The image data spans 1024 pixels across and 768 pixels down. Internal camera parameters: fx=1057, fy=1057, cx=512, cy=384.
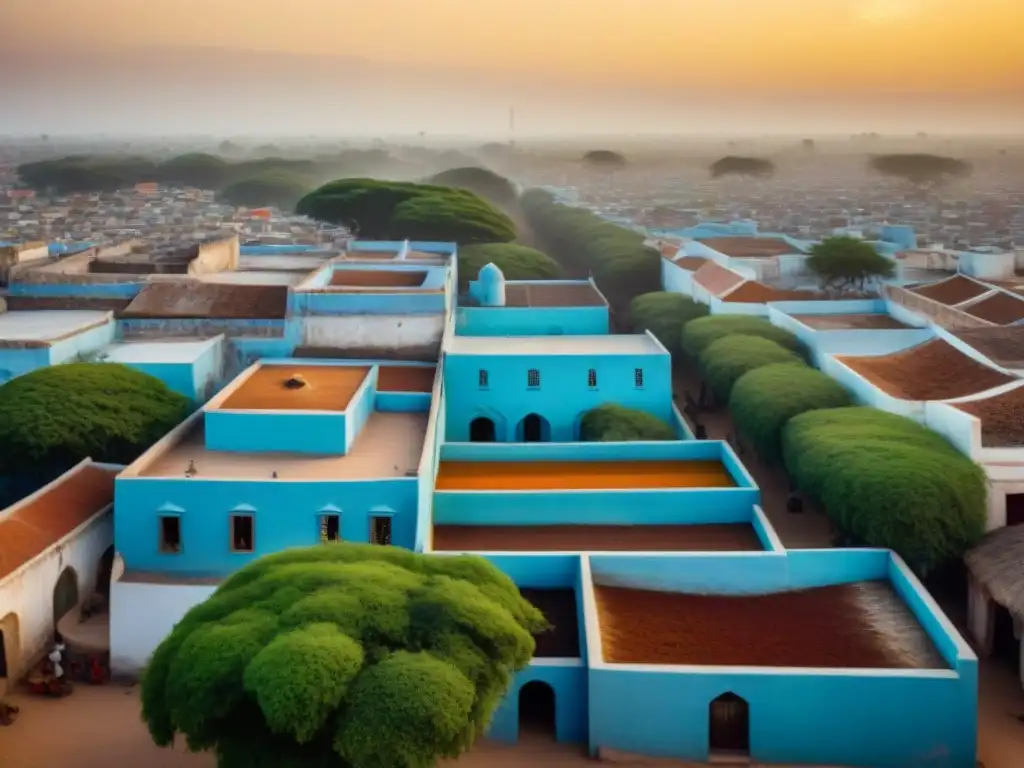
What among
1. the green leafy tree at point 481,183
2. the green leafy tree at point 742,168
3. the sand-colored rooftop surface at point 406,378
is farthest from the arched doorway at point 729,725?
the green leafy tree at point 742,168

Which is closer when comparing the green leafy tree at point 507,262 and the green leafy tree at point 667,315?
the green leafy tree at point 667,315

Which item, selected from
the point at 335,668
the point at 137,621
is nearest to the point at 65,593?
the point at 137,621

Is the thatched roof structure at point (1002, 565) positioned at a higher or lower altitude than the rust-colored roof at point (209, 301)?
lower

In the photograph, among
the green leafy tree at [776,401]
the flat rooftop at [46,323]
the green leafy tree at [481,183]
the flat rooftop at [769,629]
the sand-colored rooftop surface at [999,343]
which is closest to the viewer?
the flat rooftop at [769,629]

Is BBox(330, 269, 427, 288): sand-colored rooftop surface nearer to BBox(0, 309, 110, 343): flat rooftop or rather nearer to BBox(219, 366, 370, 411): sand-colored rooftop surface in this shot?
BBox(0, 309, 110, 343): flat rooftop

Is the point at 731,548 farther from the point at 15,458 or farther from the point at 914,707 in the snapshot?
the point at 15,458

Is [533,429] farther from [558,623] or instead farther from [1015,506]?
[1015,506]

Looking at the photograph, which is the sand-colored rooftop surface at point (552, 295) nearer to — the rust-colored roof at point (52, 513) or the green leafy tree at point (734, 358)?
the green leafy tree at point (734, 358)

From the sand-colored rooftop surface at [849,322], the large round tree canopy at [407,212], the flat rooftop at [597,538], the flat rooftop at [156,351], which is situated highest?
the large round tree canopy at [407,212]
